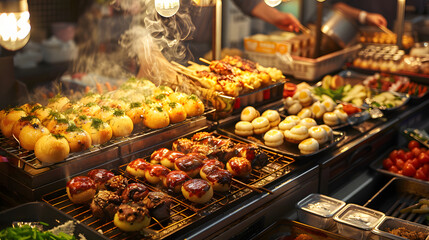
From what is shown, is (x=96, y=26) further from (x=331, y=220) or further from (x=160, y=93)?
(x=331, y=220)

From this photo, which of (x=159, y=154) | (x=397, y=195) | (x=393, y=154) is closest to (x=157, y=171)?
(x=159, y=154)

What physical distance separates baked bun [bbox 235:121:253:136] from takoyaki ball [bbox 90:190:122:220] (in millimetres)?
1520

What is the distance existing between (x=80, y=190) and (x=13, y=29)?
1.08m

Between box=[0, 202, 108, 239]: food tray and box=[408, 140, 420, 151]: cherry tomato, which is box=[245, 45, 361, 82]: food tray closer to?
box=[408, 140, 420, 151]: cherry tomato

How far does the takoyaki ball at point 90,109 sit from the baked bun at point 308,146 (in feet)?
5.27

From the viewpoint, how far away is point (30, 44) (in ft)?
25.1

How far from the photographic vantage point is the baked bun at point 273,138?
3758mm

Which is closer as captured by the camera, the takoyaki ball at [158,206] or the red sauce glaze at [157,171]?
the takoyaki ball at [158,206]

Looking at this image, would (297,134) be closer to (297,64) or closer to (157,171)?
(157,171)

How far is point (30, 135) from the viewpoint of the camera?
2947mm

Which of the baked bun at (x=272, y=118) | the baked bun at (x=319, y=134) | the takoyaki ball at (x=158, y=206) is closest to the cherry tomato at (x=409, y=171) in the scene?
the baked bun at (x=319, y=134)

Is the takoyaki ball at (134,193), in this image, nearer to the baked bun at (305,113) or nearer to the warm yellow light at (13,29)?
the warm yellow light at (13,29)

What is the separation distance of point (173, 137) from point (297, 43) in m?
2.79

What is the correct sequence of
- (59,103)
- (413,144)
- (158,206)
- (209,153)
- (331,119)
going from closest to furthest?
(158,206)
(209,153)
(59,103)
(331,119)
(413,144)
